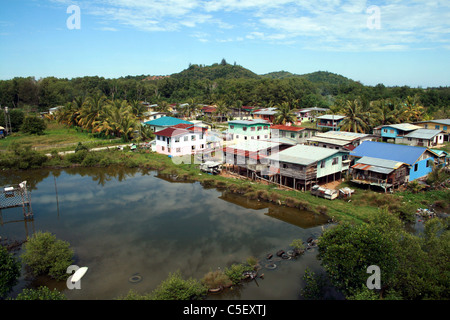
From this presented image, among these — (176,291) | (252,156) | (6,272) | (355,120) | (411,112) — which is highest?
(411,112)

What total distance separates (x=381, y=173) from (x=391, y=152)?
11.4 ft

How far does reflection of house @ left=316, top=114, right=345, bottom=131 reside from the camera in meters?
43.3

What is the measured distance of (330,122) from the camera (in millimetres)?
44656

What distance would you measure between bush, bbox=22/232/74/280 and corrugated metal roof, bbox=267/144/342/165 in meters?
15.9

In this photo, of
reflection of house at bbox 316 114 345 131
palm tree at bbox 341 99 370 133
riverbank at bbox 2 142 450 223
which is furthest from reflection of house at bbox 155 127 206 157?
reflection of house at bbox 316 114 345 131

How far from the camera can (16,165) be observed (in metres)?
30.6

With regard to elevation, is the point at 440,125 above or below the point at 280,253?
above

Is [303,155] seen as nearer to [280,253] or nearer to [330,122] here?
Result: [280,253]

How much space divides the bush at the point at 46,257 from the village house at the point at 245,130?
94.4 ft

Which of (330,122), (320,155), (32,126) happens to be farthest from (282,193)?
(32,126)

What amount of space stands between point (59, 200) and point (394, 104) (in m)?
43.7
